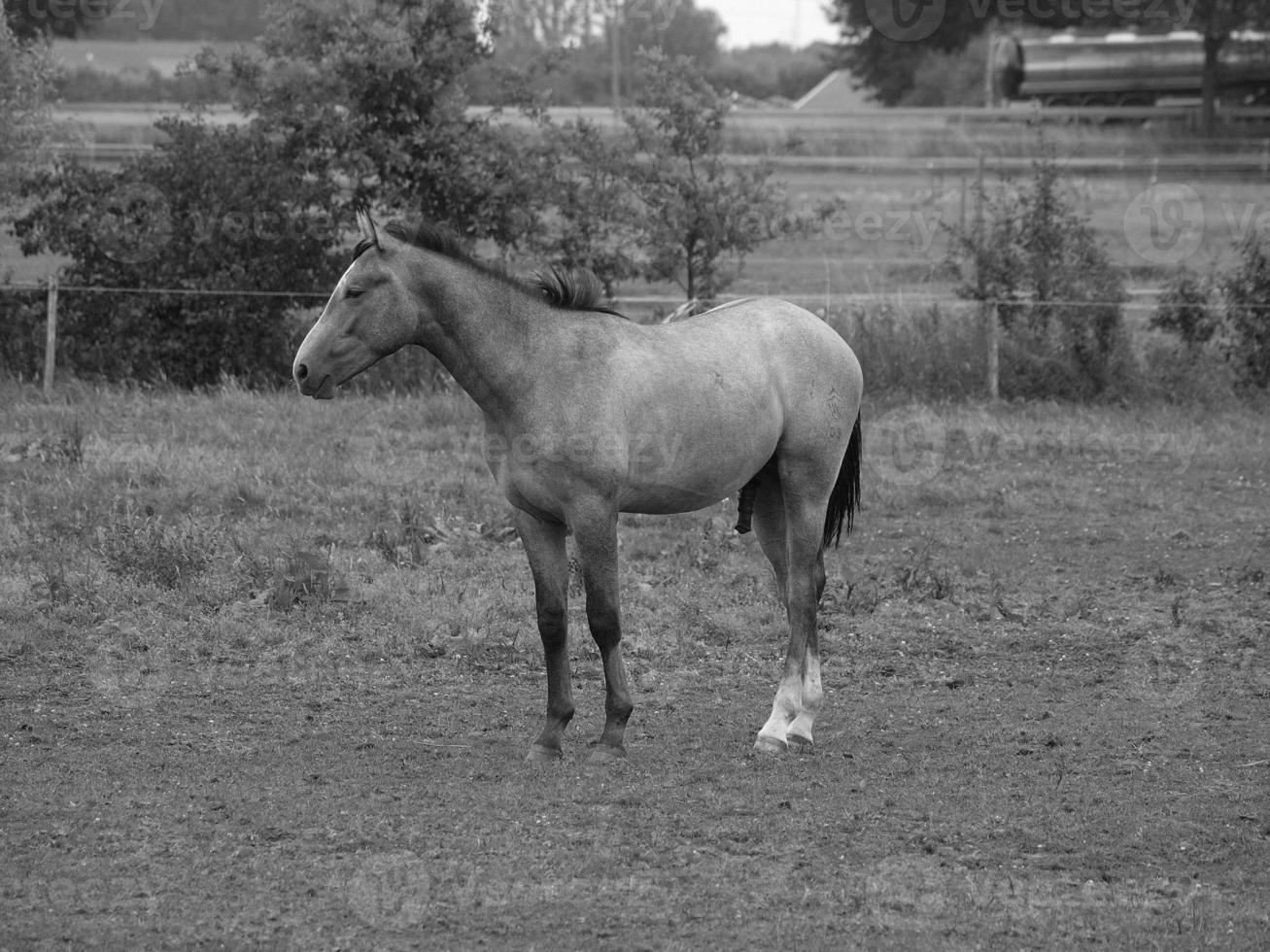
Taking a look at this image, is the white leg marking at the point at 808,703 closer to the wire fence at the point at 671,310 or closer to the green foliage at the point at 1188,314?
the wire fence at the point at 671,310

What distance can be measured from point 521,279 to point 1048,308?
10346 mm

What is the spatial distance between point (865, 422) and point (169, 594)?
24.2 feet

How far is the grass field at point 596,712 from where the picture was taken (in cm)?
495

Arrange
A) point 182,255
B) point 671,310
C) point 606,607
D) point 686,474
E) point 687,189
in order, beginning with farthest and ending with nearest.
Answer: point 671,310 → point 687,189 → point 182,255 → point 686,474 → point 606,607

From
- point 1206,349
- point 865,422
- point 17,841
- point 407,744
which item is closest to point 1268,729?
point 407,744

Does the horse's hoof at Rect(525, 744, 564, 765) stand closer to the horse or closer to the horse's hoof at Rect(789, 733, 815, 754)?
the horse

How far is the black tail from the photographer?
745cm

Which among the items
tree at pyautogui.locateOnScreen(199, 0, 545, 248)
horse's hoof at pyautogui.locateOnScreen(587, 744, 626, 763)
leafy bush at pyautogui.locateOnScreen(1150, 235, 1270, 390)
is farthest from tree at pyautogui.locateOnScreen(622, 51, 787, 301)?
horse's hoof at pyautogui.locateOnScreen(587, 744, 626, 763)

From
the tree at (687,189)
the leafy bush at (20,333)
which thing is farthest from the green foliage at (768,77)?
the leafy bush at (20,333)

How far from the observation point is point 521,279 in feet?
21.9

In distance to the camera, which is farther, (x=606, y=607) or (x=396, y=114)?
(x=396, y=114)

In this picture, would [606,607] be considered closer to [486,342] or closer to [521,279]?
[486,342]

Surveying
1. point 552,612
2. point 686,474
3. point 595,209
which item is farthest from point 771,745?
point 595,209

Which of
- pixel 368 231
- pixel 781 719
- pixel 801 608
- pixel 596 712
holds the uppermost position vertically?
pixel 368 231
